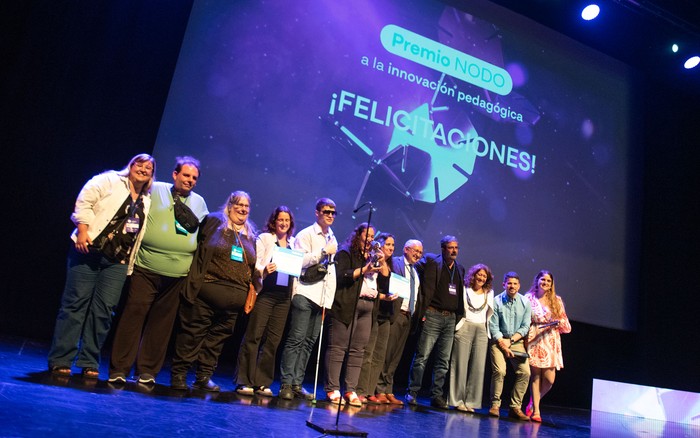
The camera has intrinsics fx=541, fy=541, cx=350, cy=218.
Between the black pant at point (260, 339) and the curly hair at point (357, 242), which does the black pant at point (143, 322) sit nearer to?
the black pant at point (260, 339)

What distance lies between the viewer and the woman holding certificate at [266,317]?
378 cm

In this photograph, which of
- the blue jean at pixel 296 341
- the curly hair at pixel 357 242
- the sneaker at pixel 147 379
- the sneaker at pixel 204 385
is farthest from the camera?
the curly hair at pixel 357 242

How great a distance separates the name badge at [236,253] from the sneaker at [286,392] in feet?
3.24

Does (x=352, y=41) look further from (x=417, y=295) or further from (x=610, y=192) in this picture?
(x=610, y=192)

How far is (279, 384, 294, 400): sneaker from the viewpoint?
3.74m

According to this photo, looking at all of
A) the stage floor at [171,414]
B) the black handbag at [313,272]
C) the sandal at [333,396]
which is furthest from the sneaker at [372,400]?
the black handbag at [313,272]

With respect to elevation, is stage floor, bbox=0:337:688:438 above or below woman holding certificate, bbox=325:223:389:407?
below

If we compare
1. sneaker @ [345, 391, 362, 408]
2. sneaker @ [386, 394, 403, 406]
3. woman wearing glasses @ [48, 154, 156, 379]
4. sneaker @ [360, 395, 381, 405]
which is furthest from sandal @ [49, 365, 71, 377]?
sneaker @ [386, 394, 403, 406]

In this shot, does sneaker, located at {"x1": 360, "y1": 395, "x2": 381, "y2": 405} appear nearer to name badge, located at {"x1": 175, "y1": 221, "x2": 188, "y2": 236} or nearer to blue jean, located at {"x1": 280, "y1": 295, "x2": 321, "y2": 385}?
blue jean, located at {"x1": 280, "y1": 295, "x2": 321, "y2": 385}

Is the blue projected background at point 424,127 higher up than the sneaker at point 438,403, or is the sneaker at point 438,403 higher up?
the blue projected background at point 424,127

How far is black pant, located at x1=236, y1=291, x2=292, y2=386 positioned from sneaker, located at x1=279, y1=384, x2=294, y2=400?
113 mm

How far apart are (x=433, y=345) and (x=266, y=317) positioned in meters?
1.74

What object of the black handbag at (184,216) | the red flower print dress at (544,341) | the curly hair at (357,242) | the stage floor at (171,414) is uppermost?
Result: the curly hair at (357,242)

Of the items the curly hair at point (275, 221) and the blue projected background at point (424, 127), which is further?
the blue projected background at point (424, 127)
